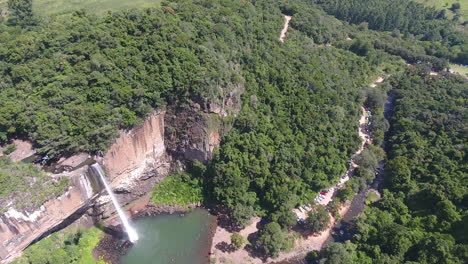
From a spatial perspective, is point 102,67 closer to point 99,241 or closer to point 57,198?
point 57,198

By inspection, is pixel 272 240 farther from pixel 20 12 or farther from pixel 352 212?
pixel 20 12

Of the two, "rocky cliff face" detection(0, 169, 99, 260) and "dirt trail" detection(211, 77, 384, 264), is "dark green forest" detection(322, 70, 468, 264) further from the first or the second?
"rocky cliff face" detection(0, 169, 99, 260)

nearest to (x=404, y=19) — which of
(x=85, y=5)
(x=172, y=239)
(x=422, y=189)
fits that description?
(x=422, y=189)

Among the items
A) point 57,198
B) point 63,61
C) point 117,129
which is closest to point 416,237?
point 117,129

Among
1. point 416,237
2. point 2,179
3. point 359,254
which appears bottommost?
point 359,254

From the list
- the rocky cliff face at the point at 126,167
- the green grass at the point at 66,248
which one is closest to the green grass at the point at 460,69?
the rocky cliff face at the point at 126,167

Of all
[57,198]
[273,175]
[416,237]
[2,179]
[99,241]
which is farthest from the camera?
[273,175]

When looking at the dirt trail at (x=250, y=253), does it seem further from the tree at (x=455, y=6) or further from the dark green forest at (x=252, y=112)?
the tree at (x=455, y=6)
